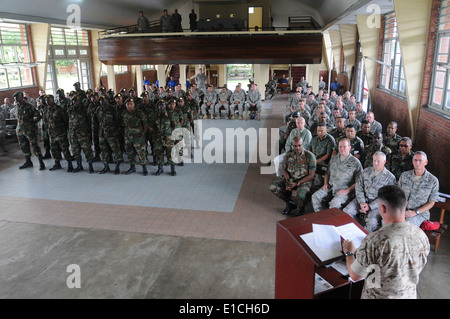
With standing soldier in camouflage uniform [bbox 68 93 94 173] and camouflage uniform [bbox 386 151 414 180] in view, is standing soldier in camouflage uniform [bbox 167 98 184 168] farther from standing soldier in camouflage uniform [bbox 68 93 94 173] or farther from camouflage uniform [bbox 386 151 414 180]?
camouflage uniform [bbox 386 151 414 180]

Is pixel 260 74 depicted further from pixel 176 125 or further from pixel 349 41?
pixel 176 125

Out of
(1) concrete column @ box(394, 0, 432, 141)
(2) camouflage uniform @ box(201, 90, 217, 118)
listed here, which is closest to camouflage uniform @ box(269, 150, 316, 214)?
(1) concrete column @ box(394, 0, 432, 141)

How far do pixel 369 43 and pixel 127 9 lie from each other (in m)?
13.3

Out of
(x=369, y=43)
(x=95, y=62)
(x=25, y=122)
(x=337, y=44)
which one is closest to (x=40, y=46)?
(x=95, y=62)

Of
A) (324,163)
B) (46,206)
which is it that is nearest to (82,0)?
(46,206)

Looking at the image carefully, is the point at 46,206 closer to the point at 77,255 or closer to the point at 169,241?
the point at 77,255

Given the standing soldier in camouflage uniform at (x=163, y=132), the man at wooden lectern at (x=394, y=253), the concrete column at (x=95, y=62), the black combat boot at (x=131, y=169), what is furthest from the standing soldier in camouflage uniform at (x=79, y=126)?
the concrete column at (x=95, y=62)

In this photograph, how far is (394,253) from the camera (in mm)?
2158

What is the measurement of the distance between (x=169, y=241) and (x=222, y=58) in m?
8.89

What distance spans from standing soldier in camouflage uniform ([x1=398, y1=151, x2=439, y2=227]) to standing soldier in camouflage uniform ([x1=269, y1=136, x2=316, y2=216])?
1.48m

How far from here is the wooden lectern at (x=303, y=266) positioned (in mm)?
2457

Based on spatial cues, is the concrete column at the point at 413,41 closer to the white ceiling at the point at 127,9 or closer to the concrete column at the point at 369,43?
the white ceiling at the point at 127,9

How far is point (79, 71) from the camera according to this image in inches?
733

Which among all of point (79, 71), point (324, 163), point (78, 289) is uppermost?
point (79, 71)
